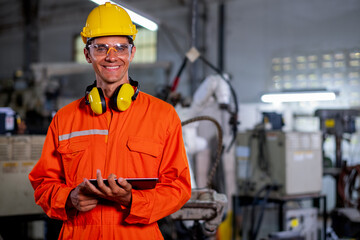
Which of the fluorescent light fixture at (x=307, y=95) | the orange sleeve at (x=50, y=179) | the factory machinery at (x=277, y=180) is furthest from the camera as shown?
the fluorescent light fixture at (x=307, y=95)

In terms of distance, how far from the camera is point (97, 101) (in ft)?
4.45

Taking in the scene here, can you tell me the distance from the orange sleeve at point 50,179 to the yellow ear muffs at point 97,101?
0.22 metres

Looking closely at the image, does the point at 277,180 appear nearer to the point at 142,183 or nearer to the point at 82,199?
the point at 142,183

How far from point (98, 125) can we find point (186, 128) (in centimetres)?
201

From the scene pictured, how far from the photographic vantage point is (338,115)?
4242 mm

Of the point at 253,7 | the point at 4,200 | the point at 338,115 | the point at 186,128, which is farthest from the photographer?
the point at 253,7

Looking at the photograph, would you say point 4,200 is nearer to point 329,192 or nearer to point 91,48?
point 91,48

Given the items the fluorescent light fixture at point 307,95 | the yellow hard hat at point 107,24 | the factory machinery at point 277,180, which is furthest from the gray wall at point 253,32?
the yellow hard hat at point 107,24

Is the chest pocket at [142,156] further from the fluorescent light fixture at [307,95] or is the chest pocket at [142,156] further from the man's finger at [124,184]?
the fluorescent light fixture at [307,95]

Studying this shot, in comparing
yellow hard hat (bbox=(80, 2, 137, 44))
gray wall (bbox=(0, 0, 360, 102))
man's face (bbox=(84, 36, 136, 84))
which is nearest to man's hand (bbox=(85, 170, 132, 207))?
man's face (bbox=(84, 36, 136, 84))

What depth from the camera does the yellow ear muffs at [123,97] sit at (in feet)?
4.46

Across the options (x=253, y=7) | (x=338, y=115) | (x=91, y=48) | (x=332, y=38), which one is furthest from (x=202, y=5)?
(x=91, y=48)

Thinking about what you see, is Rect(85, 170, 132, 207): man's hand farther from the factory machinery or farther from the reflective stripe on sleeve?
the factory machinery

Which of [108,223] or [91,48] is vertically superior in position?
[91,48]
